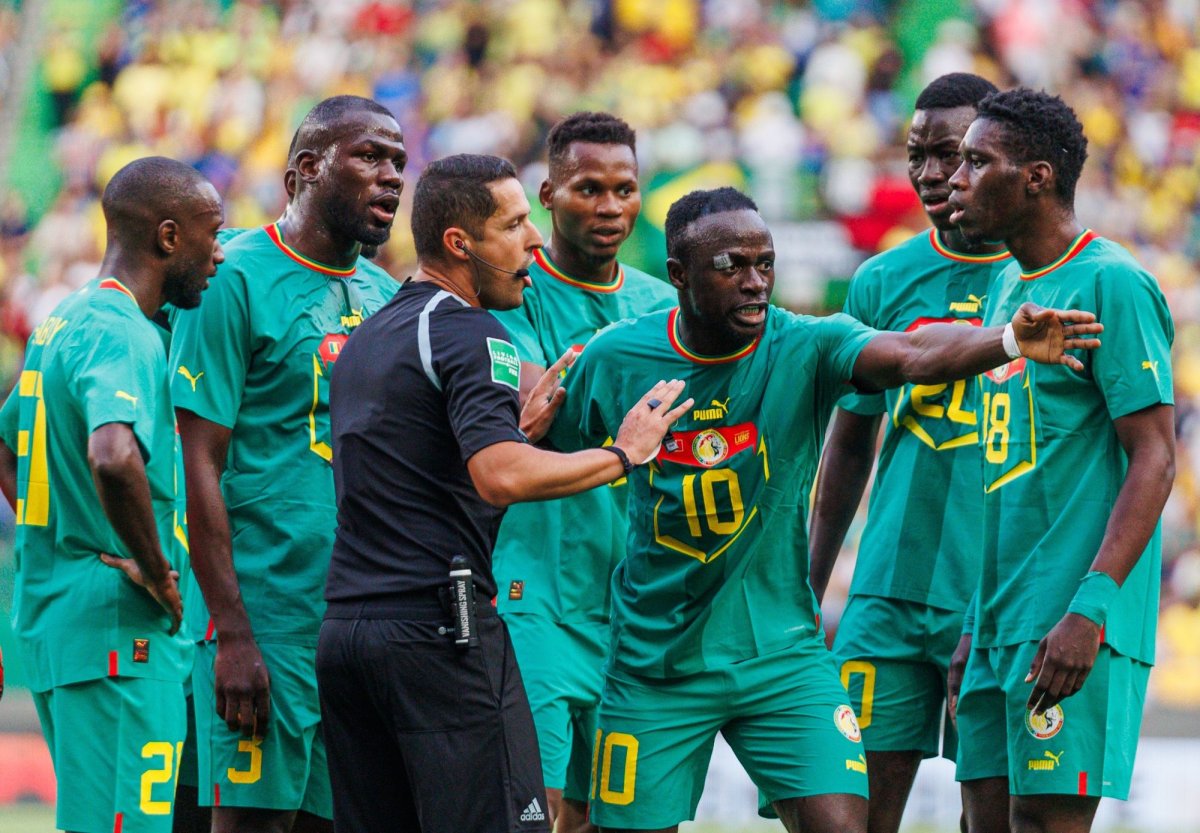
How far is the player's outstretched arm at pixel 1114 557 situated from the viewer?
5195 millimetres

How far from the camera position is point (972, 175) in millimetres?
5777

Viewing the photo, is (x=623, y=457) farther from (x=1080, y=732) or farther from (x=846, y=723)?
(x=1080, y=732)

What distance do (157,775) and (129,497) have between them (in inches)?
37.1

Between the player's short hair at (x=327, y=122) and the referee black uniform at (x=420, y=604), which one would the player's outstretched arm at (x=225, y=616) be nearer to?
the referee black uniform at (x=420, y=604)

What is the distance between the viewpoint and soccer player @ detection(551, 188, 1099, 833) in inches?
224

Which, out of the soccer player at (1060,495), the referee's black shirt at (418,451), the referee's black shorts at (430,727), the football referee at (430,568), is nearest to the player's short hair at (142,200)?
the football referee at (430,568)

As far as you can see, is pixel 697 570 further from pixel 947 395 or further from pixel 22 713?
pixel 22 713

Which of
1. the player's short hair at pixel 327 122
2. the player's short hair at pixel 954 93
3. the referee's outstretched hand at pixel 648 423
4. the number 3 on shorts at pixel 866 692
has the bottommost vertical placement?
the number 3 on shorts at pixel 866 692

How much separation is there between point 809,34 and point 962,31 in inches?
63.9

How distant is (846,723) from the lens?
573 cm

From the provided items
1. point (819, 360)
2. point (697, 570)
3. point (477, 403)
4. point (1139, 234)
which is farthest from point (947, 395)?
point (1139, 234)

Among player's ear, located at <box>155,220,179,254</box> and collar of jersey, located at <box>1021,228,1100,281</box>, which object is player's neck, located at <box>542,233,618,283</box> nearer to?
player's ear, located at <box>155,220,179,254</box>

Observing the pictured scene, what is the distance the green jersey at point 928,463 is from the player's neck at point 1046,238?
0.92 metres

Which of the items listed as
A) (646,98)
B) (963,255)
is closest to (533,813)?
(963,255)
